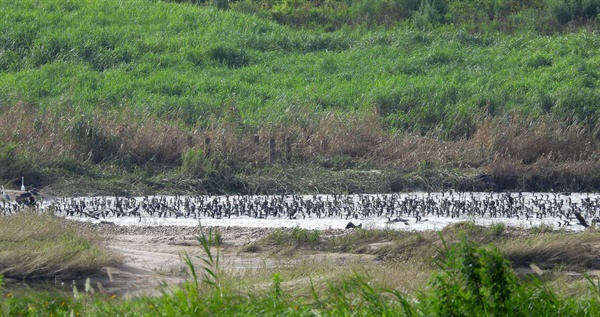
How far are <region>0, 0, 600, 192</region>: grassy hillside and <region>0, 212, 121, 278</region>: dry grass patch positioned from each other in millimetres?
5117

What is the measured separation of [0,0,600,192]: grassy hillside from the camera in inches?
624

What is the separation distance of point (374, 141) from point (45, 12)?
35.8ft

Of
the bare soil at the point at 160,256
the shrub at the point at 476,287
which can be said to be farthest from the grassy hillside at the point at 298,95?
the shrub at the point at 476,287

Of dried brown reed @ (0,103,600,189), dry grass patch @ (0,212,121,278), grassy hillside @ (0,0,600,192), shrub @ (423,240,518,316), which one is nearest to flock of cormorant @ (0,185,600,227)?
grassy hillside @ (0,0,600,192)

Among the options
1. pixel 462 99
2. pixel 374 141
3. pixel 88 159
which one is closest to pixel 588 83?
pixel 462 99

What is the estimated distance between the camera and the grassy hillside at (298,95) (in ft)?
52.0

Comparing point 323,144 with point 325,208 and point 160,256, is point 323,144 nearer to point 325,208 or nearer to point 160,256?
point 325,208

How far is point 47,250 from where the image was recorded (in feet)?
28.6

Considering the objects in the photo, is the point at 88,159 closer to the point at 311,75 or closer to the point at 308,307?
the point at 311,75

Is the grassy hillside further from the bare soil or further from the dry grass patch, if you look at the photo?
the dry grass patch

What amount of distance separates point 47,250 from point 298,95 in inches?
424

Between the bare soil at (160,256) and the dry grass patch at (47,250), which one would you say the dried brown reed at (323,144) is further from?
the dry grass patch at (47,250)

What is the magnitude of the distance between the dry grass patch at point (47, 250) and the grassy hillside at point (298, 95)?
16.8 ft

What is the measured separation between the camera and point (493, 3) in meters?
26.9
